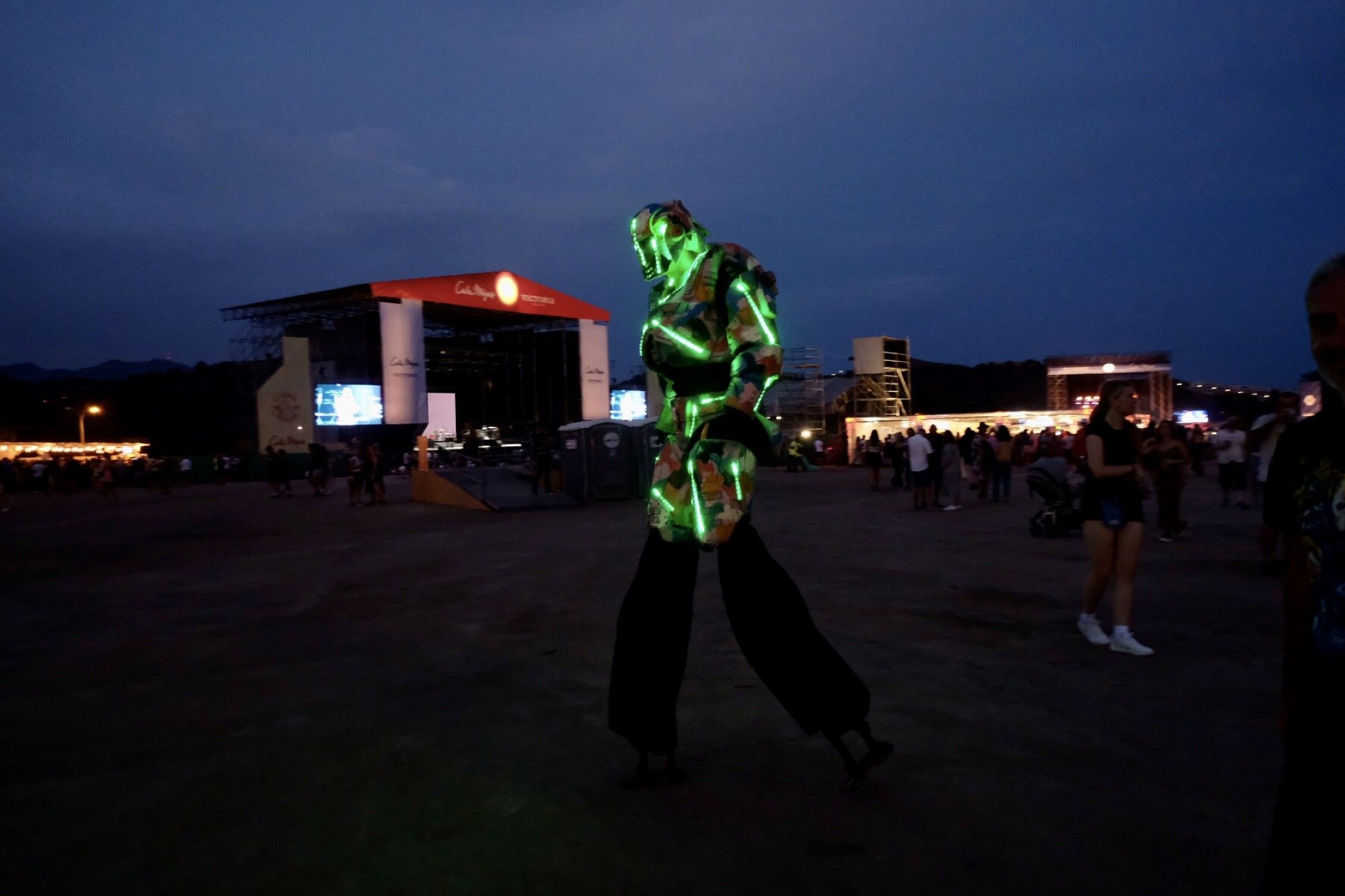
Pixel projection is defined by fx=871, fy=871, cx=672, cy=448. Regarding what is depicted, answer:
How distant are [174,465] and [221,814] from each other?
28.3 m

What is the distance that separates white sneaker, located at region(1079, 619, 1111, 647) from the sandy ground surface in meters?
0.11

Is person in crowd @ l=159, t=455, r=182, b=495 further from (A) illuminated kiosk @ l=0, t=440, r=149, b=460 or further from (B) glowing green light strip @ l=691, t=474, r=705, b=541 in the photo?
(B) glowing green light strip @ l=691, t=474, r=705, b=541

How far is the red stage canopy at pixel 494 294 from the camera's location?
34.9 m

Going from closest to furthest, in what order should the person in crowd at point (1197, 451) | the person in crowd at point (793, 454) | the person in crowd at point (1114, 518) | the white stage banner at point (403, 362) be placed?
the person in crowd at point (793, 454) → the person in crowd at point (1114, 518) → the person in crowd at point (1197, 451) → the white stage banner at point (403, 362)

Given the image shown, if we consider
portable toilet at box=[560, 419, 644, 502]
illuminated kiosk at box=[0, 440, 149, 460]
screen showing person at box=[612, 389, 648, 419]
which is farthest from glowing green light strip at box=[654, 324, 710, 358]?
screen showing person at box=[612, 389, 648, 419]

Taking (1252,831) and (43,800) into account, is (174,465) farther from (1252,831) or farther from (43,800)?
(1252,831)

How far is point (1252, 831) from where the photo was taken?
2.52 meters

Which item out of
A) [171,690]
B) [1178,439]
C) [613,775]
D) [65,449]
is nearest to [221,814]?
[613,775]

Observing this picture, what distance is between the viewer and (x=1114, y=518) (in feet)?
15.7

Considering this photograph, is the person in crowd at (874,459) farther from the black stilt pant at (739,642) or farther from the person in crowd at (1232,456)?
the black stilt pant at (739,642)

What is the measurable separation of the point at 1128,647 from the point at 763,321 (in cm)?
312

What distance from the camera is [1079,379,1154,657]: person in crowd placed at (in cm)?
471

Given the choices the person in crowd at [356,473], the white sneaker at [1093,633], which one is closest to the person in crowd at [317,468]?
the person in crowd at [356,473]

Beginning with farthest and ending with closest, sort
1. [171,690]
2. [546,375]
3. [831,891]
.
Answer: [546,375] < [171,690] < [831,891]
